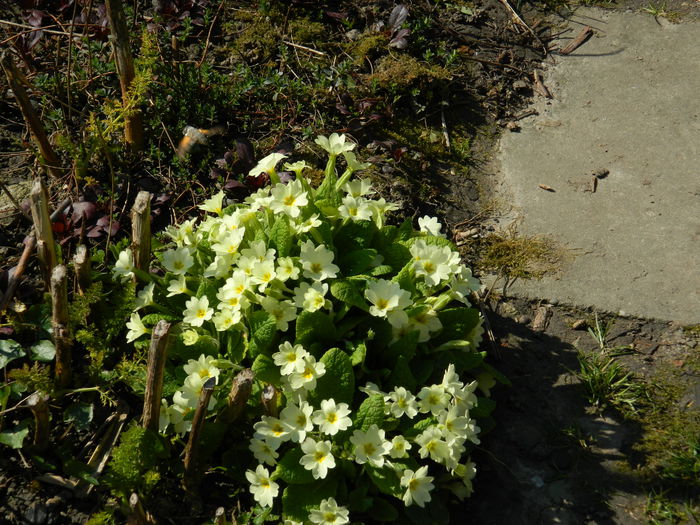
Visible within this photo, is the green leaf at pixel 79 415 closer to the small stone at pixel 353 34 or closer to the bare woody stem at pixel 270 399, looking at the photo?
the bare woody stem at pixel 270 399

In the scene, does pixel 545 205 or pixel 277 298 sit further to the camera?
pixel 545 205

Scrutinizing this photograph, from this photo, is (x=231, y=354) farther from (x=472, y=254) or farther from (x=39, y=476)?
(x=472, y=254)

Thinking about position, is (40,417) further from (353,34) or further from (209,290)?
(353,34)

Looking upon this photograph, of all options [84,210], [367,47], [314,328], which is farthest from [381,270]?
[367,47]

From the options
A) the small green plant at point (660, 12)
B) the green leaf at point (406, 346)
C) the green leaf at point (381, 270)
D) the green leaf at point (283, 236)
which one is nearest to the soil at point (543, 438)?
the green leaf at point (406, 346)

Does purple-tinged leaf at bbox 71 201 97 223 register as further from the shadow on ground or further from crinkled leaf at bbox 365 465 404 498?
the shadow on ground

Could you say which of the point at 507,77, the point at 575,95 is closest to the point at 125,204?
the point at 507,77

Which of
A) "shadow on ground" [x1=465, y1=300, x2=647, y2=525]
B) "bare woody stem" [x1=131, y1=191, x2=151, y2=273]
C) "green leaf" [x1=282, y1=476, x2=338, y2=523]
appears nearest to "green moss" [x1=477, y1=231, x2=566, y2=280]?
"shadow on ground" [x1=465, y1=300, x2=647, y2=525]
